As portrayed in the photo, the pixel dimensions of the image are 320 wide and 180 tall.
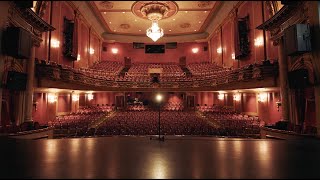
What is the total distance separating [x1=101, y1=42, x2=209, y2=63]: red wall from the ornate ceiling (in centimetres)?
122

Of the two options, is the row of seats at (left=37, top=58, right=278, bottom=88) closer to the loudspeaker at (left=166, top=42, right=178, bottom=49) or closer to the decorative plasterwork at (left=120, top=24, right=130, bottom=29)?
the loudspeaker at (left=166, top=42, right=178, bottom=49)

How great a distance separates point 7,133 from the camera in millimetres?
7820

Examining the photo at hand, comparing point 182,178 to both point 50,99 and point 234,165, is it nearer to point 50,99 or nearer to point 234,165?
point 234,165

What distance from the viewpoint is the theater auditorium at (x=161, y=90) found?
3.73 meters

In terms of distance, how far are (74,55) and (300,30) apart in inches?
578

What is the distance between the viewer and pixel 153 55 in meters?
26.2

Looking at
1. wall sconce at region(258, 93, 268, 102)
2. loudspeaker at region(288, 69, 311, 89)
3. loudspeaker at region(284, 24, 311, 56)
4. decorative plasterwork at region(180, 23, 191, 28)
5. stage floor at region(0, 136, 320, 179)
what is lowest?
stage floor at region(0, 136, 320, 179)

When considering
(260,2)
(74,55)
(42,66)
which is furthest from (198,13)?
(42,66)

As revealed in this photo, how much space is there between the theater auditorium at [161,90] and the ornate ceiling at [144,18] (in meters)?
0.12

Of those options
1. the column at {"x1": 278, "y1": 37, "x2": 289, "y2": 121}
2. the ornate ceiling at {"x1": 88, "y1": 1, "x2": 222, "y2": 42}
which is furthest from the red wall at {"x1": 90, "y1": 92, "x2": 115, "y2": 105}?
the column at {"x1": 278, "y1": 37, "x2": 289, "y2": 121}

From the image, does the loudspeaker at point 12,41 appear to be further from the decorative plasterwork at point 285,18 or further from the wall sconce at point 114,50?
the wall sconce at point 114,50

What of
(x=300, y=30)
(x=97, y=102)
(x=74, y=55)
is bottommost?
(x=97, y=102)

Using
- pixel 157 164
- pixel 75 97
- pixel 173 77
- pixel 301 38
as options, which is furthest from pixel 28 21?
pixel 173 77

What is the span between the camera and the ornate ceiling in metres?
16.4
